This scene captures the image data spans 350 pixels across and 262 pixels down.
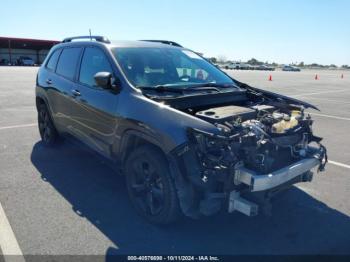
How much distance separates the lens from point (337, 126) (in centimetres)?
934

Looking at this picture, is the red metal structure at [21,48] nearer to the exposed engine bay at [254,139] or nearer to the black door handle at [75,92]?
the black door handle at [75,92]

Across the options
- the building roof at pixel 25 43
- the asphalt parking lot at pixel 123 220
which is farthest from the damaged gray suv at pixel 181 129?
the building roof at pixel 25 43

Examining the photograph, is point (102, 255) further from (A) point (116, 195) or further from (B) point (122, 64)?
(B) point (122, 64)

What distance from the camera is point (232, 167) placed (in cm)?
318

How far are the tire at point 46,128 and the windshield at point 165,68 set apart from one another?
251 centimetres

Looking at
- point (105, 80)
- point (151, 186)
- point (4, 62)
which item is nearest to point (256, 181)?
point (151, 186)

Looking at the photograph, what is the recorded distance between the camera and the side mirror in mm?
3938

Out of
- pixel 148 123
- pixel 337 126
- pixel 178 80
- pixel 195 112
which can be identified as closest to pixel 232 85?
pixel 178 80

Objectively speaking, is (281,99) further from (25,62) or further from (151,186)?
(25,62)

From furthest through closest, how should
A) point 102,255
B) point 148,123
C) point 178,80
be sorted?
1. point 178,80
2. point 148,123
3. point 102,255

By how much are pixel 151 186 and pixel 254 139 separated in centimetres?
122

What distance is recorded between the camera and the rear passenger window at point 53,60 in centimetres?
605

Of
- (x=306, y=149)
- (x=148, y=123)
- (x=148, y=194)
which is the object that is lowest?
(x=148, y=194)

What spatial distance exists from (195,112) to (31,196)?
2373 millimetres
